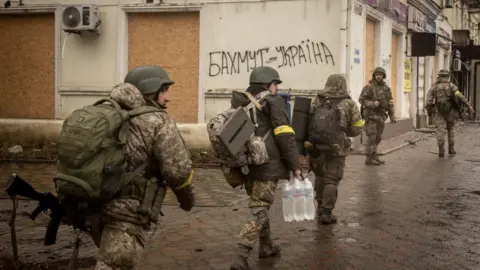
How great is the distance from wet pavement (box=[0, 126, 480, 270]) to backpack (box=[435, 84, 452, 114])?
3.60 metres

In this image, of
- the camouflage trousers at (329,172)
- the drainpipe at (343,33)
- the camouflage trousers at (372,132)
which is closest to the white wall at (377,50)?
the drainpipe at (343,33)

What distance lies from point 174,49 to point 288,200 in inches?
356

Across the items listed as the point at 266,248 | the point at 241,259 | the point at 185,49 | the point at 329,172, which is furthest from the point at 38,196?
the point at 185,49

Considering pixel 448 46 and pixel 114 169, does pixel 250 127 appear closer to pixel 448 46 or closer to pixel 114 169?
pixel 114 169

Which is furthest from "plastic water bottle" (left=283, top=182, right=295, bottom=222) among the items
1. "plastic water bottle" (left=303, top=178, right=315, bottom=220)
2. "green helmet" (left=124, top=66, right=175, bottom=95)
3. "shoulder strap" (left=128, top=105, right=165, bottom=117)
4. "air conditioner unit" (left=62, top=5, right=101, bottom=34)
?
"air conditioner unit" (left=62, top=5, right=101, bottom=34)

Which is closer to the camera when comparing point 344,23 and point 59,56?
point 344,23

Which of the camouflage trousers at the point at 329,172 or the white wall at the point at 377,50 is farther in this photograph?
the white wall at the point at 377,50

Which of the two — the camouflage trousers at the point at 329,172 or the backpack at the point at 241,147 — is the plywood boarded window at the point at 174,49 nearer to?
the camouflage trousers at the point at 329,172

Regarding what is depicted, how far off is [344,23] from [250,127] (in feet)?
28.2

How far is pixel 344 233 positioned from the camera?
6.66 meters

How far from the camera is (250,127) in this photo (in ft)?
16.5

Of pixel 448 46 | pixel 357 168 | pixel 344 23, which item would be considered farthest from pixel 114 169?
pixel 448 46

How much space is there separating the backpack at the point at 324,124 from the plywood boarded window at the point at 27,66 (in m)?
9.44

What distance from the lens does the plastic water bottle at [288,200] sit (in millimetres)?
5570
